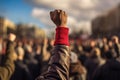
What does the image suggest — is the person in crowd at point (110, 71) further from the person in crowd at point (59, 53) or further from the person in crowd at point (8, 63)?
the person in crowd at point (59, 53)

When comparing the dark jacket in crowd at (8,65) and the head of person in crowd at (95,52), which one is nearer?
the dark jacket in crowd at (8,65)

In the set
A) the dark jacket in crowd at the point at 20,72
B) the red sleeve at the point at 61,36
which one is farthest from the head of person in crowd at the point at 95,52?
the red sleeve at the point at 61,36

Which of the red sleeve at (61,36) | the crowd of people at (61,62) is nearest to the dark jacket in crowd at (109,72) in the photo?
the crowd of people at (61,62)

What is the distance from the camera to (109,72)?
7125 mm

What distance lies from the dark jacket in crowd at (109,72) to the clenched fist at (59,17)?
390cm

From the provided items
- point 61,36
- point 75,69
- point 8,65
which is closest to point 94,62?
point 75,69

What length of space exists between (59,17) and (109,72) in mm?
4096

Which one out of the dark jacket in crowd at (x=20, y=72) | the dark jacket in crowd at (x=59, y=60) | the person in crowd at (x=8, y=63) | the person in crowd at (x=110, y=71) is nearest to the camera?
the dark jacket in crowd at (x=59, y=60)

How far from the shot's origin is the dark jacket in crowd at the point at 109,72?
7.01 metres

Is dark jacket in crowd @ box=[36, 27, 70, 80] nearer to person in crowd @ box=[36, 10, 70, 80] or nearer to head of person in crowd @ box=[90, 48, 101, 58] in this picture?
person in crowd @ box=[36, 10, 70, 80]

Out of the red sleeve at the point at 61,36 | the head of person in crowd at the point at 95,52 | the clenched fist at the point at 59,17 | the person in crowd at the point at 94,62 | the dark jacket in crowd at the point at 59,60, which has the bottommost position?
the person in crowd at the point at 94,62

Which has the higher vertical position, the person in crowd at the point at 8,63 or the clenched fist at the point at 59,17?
the clenched fist at the point at 59,17

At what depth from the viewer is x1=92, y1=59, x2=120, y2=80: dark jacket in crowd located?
7.01m

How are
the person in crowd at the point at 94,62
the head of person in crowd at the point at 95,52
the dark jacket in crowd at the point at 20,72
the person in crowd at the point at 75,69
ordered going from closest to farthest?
1. the person in crowd at the point at 75,69
2. the dark jacket in crowd at the point at 20,72
3. the head of person in crowd at the point at 95,52
4. the person in crowd at the point at 94,62
